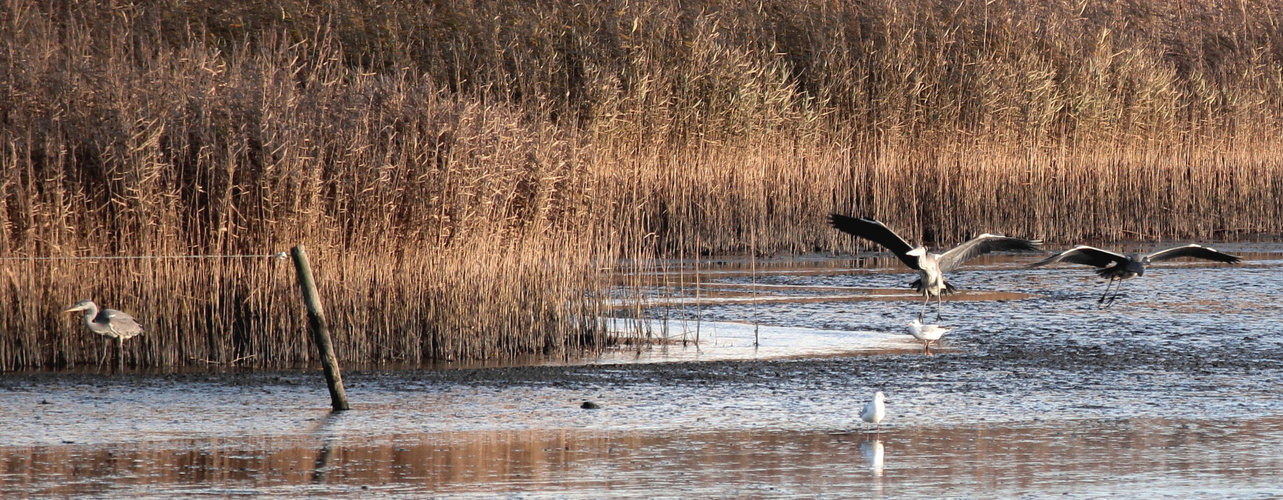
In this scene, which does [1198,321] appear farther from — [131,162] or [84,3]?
[84,3]

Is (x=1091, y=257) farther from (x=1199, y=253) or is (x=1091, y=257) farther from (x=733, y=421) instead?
(x=733, y=421)

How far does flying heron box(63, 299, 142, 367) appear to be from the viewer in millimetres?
8688

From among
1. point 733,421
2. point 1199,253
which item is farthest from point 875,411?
point 1199,253

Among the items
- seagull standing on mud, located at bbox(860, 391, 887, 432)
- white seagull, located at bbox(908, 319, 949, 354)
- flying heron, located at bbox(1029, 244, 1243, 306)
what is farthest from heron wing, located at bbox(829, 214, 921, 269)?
seagull standing on mud, located at bbox(860, 391, 887, 432)

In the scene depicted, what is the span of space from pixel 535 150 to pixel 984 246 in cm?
305

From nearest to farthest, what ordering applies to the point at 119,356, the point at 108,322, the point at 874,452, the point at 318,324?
1. the point at 874,452
2. the point at 318,324
3. the point at 108,322
4. the point at 119,356

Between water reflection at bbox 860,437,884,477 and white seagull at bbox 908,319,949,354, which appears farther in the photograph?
white seagull at bbox 908,319,949,354

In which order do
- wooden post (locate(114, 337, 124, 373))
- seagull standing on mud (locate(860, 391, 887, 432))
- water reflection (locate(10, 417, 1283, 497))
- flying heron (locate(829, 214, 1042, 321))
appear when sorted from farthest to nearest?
flying heron (locate(829, 214, 1042, 321))
wooden post (locate(114, 337, 124, 373))
seagull standing on mud (locate(860, 391, 887, 432))
water reflection (locate(10, 417, 1283, 497))

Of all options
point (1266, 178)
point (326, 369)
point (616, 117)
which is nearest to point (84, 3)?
point (616, 117)

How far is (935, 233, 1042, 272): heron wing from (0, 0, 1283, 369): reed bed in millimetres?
2290

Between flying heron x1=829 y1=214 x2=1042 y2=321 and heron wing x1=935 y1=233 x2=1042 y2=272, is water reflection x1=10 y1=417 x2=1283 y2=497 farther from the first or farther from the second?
flying heron x1=829 y1=214 x2=1042 y2=321

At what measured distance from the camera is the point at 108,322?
28.6 ft

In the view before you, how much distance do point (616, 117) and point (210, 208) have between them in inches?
346

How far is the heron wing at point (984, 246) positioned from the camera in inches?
391
